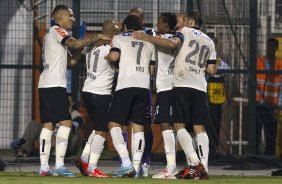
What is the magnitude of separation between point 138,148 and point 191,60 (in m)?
1.31

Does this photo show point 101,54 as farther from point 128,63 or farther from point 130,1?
point 130,1

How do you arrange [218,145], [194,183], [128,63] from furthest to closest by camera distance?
1. [218,145]
2. [128,63]
3. [194,183]

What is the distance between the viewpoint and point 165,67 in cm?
1602

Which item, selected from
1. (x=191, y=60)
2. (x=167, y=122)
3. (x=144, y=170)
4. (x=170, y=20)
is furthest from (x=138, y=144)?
(x=170, y=20)

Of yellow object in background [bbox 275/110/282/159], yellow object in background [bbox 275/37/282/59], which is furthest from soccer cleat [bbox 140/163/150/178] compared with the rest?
yellow object in background [bbox 275/37/282/59]

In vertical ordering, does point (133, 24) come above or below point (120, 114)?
above

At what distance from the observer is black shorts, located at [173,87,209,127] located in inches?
607

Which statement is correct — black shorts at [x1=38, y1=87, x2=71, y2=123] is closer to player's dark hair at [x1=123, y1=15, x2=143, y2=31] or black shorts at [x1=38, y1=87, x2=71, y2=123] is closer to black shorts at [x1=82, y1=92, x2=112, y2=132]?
black shorts at [x1=82, y1=92, x2=112, y2=132]

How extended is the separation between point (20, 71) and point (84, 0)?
1.94m

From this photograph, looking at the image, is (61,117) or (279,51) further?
(279,51)

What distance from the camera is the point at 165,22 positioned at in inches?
634

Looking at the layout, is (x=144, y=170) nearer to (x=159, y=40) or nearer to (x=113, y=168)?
(x=159, y=40)

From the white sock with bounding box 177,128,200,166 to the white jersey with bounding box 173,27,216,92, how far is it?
2.03ft

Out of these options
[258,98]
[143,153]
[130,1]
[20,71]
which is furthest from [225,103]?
[143,153]
